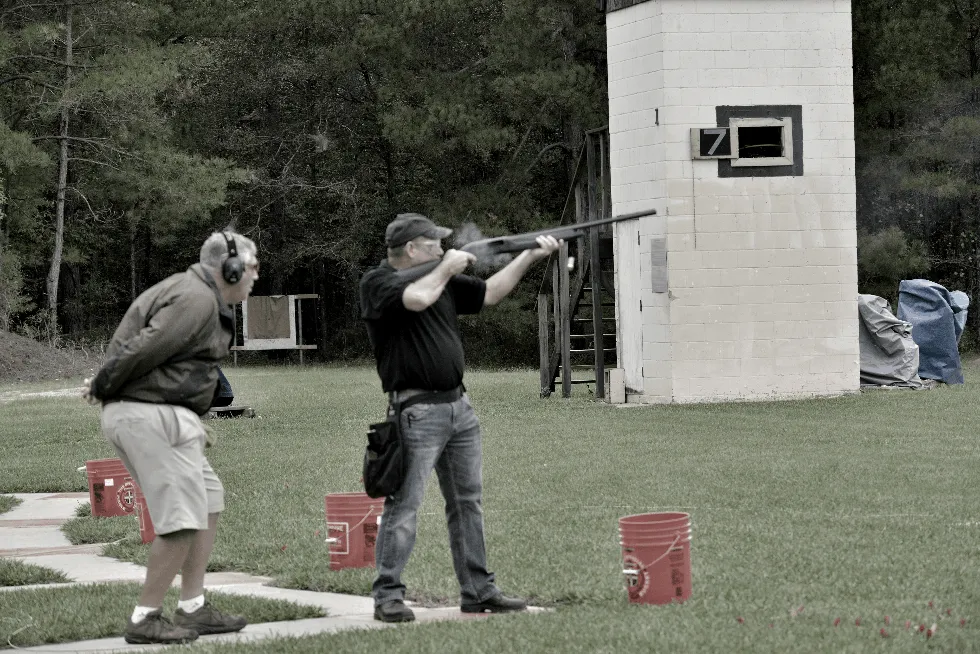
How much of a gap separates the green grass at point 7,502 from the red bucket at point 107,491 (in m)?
1.11

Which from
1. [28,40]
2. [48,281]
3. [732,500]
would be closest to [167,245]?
[48,281]

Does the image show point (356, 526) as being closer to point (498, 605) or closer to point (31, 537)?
point (498, 605)

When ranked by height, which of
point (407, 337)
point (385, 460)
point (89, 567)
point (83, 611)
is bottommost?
point (89, 567)

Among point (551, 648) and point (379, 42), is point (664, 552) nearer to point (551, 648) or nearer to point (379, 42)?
point (551, 648)

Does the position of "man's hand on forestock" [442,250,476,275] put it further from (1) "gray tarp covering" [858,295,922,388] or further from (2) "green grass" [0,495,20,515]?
(1) "gray tarp covering" [858,295,922,388]

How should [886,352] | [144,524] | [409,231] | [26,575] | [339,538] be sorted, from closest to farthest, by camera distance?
[409,231] < [339,538] < [26,575] < [144,524] < [886,352]

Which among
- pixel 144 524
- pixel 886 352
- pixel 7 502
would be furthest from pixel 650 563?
pixel 886 352

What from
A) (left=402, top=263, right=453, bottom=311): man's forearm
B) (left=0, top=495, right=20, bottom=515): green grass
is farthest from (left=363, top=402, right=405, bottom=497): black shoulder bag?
(left=0, top=495, right=20, bottom=515): green grass

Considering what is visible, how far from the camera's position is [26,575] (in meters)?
7.98

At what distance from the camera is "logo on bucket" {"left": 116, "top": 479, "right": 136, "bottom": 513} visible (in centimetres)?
1047

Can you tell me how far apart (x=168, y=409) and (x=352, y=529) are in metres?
2.02

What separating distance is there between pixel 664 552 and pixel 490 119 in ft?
97.4

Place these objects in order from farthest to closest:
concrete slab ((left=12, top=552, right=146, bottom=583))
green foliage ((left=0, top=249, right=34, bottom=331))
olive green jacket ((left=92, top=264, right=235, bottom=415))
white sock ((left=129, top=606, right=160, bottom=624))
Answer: green foliage ((left=0, top=249, right=34, bottom=331)), concrete slab ((left=12, top=552, right=146, bottom=583)), white sock ((left=129, top=606, right=160, bottom=624)), olive green jacket ((left=92, top=264, right=235, bottom=415))

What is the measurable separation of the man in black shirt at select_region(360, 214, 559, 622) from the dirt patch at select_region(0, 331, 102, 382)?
85.6 ft
